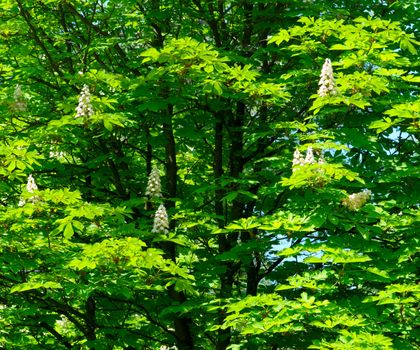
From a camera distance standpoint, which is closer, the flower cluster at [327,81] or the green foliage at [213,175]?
the green foliage at [213,175]

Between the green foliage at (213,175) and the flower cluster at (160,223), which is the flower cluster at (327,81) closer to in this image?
the green foliage at (213,175)

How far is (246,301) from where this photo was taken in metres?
6.61

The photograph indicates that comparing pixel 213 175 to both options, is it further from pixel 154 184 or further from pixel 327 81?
pixel 327 81

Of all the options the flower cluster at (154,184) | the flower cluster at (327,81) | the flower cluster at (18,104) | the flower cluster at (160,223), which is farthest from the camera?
the flower cluster at (18,104)

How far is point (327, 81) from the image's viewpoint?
6.77 meters

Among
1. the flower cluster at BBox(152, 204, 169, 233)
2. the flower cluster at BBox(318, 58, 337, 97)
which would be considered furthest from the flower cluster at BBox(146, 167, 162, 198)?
the flower cluster at BBox(318, 58, 337, 97)

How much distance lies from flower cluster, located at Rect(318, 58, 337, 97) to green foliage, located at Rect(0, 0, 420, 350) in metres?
0.05

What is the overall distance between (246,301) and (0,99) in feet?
15.5

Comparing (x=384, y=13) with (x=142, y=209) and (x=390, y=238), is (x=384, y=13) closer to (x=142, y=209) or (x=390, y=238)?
(x=390, y=238)

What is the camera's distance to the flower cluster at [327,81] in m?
6.74

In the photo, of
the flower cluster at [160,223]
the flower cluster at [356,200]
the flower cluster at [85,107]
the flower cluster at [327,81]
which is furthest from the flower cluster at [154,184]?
the flower cluster at [356,200]

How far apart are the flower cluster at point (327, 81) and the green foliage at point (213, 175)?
5 cm

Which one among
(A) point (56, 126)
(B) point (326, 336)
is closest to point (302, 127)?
(B) point (326, 336)

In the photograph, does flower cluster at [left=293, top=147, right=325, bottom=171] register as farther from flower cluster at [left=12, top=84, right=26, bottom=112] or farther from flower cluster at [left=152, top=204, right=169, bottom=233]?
flower cluster at [left=12, top=84, right=26, bottom=112]
